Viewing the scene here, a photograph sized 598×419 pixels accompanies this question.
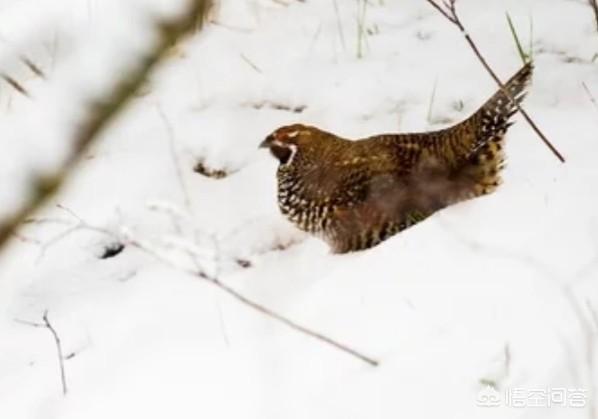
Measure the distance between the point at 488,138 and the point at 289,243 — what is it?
2.51ft

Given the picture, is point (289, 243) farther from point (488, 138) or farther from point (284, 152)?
point (488, 138)

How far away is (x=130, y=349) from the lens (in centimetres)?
327

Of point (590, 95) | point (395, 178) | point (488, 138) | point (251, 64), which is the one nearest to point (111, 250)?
point (395, 178)

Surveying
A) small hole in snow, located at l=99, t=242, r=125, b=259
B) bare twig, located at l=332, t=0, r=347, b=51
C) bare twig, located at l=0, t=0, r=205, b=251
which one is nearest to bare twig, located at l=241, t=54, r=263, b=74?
bare twig, located at l=332, t=0, r=347, b=51

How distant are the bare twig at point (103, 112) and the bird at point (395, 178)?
307 centimetres

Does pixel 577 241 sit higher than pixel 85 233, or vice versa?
pixel 577 241

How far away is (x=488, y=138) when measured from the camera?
368 centimetres

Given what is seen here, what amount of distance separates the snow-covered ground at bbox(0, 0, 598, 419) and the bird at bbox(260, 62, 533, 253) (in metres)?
0.13

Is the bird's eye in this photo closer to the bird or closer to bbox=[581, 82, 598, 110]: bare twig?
the bird

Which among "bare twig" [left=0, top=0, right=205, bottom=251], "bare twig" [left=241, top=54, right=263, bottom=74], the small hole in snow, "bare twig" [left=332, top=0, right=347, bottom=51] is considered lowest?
the small hole in snow

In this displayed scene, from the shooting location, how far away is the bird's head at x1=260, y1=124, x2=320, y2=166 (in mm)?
3895

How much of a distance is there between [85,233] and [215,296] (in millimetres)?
834

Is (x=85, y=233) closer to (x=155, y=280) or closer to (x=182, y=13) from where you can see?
(x=155, y=280)

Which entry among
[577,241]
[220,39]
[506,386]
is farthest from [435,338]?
[220,39]
